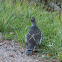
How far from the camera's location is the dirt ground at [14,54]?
3.80 metres

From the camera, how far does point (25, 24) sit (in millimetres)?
5473

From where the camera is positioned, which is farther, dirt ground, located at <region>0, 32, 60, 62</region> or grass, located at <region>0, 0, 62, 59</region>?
grass, located at <region>0, 0, 62, 59</region>

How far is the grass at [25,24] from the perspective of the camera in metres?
4.19

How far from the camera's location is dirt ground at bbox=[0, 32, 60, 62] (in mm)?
3805

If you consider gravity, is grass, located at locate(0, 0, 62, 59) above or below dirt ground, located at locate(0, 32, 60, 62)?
above

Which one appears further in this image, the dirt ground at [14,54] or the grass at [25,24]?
the grass at [25,24]

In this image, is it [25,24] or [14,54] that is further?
[25,24]

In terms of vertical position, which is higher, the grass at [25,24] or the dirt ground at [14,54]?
the grass at [25,24]

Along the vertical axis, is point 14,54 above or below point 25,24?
below

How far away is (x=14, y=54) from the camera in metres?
4.08

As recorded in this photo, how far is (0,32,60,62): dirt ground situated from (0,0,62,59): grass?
0.63ft

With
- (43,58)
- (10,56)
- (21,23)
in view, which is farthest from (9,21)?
(43,58)

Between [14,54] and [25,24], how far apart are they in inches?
62.8

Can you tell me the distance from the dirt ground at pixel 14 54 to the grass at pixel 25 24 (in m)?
0.19
